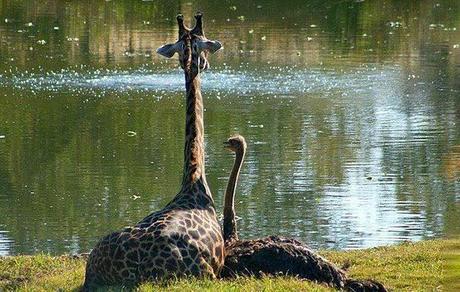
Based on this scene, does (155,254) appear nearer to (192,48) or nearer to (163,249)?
(163,249)

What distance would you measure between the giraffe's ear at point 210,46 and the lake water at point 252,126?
327cm

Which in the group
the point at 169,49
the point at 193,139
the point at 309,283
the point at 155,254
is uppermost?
the point at 169,49

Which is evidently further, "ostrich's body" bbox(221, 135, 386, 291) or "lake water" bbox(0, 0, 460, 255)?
"lake water" bbox(0, 0, 460, 255)

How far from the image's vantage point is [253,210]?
1326cm

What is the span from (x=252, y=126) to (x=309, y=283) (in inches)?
425

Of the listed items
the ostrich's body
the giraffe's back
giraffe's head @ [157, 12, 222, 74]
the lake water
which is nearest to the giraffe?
the giraffe's back

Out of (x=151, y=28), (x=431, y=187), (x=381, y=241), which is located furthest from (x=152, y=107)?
(x=151, y=28)

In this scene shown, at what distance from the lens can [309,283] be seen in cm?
781

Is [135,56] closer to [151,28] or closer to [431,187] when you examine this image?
[151,28]

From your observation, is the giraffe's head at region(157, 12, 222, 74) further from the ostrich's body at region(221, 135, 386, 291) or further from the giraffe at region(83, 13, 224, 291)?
the ostrich's body at region(221, 135, 386, 291)

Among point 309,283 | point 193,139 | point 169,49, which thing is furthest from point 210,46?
point 309,283

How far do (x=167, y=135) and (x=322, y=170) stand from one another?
3487mm

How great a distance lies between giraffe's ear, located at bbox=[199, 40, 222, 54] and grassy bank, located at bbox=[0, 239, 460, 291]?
1835 mm

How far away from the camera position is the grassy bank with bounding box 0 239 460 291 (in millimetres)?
7715
